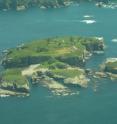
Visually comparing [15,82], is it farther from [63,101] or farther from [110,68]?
[110,68]

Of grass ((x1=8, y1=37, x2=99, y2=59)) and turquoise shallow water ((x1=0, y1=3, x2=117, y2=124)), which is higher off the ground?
grass ((x1=8, y1=37, x2=99, y2=59))

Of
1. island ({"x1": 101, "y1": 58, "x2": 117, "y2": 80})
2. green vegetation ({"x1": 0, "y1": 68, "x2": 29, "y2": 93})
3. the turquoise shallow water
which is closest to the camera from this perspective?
the turquoise shallow water

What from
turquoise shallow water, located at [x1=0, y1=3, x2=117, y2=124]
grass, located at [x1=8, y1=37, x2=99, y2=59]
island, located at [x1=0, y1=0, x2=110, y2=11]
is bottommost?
turquoise shallow water, located at [x1=0, y1=3, x2=117, y2=124]

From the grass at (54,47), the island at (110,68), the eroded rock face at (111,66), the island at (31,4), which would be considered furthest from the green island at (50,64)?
the island at (31,4)

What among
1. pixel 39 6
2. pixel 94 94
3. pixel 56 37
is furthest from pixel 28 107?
pixel 39 6

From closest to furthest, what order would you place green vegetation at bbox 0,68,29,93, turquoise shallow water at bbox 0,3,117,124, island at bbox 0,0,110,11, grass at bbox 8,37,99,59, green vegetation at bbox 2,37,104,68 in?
turquoise shallow water at bbox 0,3,117,124, green vegetation at bbox 0,68,29,93, green vegetation at bbox 2,37,104,68, grass at bbox 8,37,99,59, island at bbox 0,0,110,11

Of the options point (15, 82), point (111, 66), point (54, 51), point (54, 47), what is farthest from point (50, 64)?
point (15, 82)

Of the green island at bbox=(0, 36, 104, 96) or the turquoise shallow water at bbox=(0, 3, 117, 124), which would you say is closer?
the turquoise shallow water at bbox=(0, 3, 117, 124)

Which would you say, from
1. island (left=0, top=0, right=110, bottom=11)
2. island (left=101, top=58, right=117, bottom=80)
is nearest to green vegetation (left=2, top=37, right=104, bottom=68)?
island (left=101, top=58, right=117, bottom=80)

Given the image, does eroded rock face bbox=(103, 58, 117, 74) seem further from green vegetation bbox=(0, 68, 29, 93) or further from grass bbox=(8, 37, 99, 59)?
green vegetation bbox=(0, 68, 29, 93)

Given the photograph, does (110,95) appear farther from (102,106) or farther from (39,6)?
(39,6)
